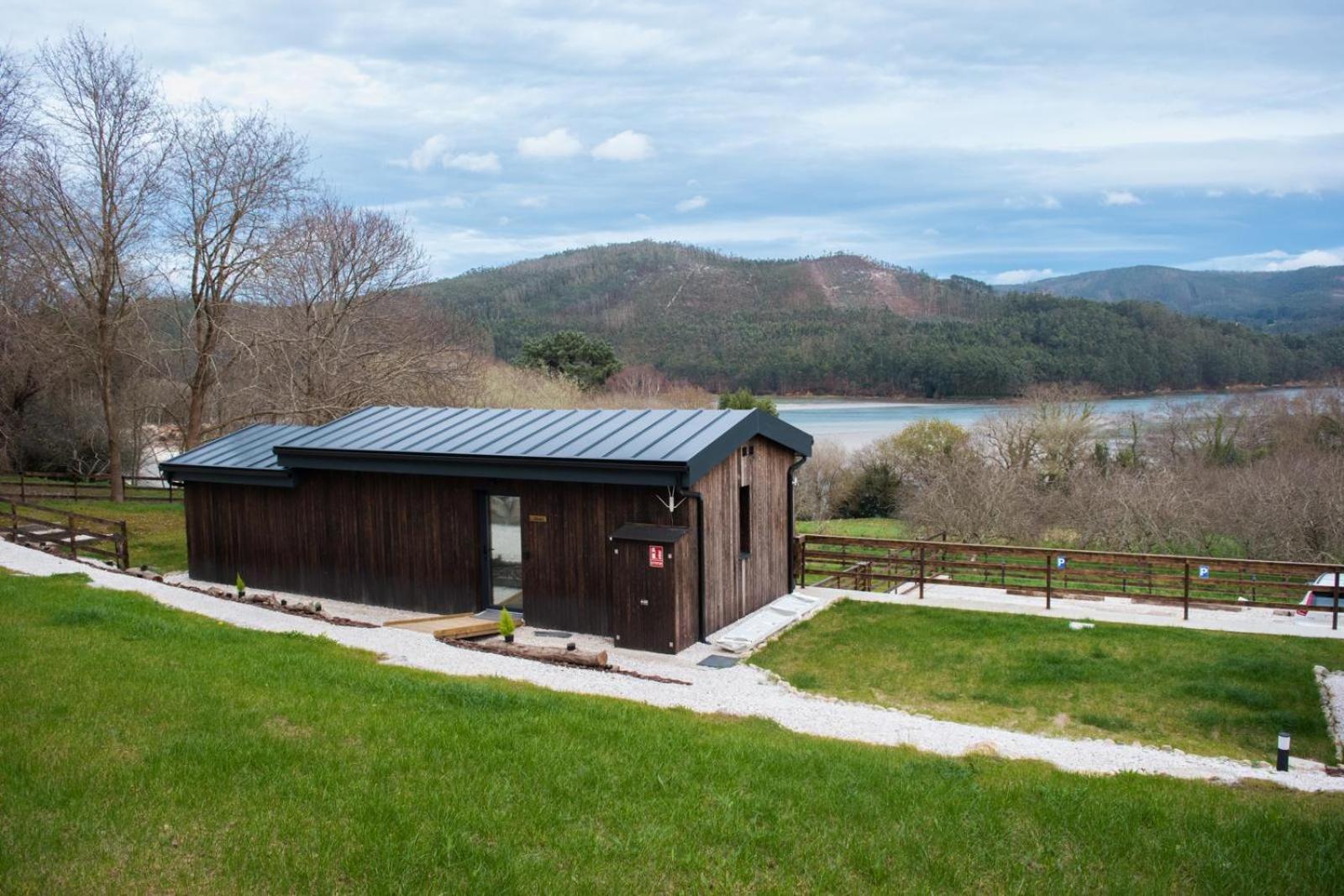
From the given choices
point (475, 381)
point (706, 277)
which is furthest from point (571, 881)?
point (706, 277)

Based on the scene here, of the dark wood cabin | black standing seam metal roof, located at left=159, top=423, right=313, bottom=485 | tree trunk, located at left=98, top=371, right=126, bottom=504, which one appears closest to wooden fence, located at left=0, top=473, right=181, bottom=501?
tree trunk, located at left=98, top=371, right=126, bottom=504

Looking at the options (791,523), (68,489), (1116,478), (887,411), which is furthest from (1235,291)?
(68,489)

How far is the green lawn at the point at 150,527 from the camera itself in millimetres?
18547

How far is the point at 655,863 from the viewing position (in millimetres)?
4531

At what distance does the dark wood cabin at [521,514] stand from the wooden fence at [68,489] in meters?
13.1

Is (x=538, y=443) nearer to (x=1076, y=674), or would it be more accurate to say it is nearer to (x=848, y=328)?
(x=1076, y=674)

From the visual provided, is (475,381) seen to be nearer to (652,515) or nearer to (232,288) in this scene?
(232,288)

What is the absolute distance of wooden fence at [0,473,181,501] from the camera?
90.6ft

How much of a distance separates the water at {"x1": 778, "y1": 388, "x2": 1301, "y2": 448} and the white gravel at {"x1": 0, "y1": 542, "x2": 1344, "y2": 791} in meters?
24.5

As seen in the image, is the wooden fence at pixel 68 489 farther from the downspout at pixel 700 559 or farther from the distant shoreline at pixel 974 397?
the distant shoreline at pixel 974 397

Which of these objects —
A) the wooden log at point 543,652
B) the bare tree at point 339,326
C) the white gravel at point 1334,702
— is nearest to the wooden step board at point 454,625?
the wooden log at point 543,652

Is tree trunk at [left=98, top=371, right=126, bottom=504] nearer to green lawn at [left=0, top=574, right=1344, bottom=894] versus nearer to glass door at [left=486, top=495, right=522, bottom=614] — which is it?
glass door at [left=486, top=495, right=522, bottom=614]

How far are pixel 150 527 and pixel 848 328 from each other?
5473 cm

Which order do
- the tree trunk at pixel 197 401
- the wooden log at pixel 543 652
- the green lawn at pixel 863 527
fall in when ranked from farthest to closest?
the green lawn at pixel 863 527, the tree trunk at pixel 197 401, the wooden log at pixel 543 652
